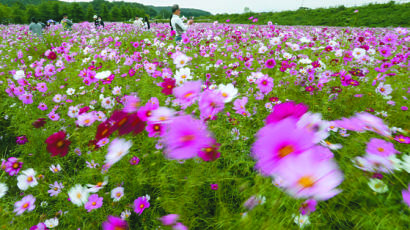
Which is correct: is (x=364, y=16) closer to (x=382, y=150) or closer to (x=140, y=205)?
(x=382, y=150)

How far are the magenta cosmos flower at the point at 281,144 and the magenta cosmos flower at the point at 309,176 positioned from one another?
1cm

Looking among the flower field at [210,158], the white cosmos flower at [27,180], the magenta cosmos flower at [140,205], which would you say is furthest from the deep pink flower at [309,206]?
the white cosmos flower at [27,180]

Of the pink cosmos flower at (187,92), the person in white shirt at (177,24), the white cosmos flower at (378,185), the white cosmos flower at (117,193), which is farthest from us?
the person in white shirt at (177,24)

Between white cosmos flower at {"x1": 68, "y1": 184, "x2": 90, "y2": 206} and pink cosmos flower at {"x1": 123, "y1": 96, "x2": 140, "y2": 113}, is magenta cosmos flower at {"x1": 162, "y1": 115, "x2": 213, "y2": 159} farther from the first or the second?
white cosmos flower at {"x1": 68, "y1": 184, "x2": 90, "y2": 206}

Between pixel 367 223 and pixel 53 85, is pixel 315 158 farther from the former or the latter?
pixel 53 85

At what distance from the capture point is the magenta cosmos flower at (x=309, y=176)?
0.27 metres

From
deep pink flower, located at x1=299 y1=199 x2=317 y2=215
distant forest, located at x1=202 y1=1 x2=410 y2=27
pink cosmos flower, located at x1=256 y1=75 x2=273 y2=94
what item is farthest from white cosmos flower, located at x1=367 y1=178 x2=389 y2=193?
distant forest, located at x1=202 y1=1 x2=410 y2=27

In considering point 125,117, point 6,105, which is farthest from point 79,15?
point 125,117

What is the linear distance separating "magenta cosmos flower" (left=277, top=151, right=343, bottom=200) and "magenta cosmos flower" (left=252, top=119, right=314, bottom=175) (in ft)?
0.04

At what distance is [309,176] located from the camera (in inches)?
10.8

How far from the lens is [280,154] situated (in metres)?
0.31

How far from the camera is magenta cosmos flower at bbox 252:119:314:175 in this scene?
302 mm

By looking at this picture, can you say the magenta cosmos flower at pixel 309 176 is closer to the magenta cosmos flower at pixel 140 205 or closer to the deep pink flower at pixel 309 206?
the deep pink flower at pixel 309 206

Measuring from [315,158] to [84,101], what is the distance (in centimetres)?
206
